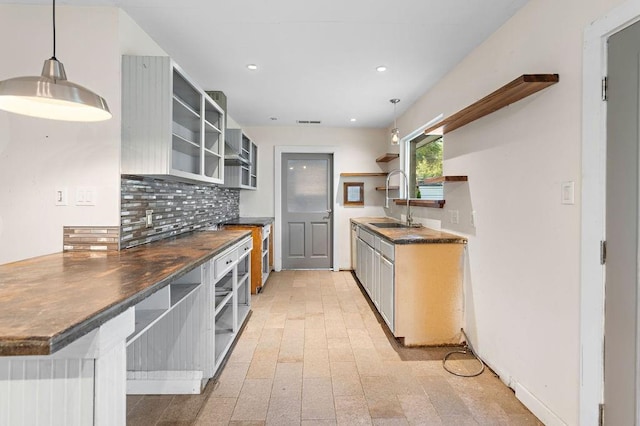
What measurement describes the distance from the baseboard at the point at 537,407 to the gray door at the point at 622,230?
0.31m

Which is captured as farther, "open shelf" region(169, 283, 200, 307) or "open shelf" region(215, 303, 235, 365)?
A: "open shelf" region(215, 303, 235, 365)

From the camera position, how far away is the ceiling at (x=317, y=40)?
2.12 metres

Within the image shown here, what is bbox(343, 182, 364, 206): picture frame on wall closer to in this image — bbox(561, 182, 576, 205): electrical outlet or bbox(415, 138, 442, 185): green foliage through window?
bbox(415, 138, 442, 185): green foliage through window

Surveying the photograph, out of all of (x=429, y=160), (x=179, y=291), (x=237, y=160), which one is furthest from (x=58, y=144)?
(x=429, y=160)

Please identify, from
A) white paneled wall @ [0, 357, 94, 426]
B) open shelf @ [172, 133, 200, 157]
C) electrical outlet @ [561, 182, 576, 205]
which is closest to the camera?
white paneled wall @ [0, 357, 94, 426]

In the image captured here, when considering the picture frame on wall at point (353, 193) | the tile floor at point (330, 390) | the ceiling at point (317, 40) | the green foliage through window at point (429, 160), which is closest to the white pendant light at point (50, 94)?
the ceiling at point (317, 40)

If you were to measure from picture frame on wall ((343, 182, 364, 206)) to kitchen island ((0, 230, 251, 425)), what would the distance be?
3.85 meters

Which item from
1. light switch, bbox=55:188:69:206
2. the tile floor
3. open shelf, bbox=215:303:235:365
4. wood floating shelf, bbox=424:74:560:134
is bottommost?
the tile floor

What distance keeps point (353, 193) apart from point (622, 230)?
14.3 feet

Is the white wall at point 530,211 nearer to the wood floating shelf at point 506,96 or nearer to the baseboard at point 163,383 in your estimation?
the wood floating shelf at point 506,96

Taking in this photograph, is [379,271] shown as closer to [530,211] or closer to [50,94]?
[530,211]

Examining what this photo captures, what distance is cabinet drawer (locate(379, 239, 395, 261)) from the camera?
2895mm

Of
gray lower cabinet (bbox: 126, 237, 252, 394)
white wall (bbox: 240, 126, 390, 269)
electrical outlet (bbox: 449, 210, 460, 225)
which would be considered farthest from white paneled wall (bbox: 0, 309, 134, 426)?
white wall (bbox: 240, 126, 390, 269)

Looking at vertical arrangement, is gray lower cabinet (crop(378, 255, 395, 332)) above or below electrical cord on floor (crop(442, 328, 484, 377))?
above
